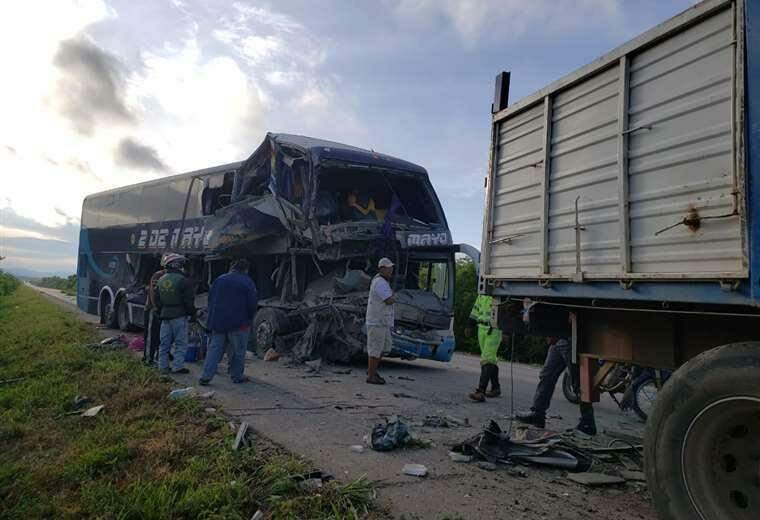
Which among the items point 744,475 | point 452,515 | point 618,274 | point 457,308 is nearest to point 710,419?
point 744,475

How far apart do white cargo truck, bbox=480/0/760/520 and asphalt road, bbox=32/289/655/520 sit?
0.72m

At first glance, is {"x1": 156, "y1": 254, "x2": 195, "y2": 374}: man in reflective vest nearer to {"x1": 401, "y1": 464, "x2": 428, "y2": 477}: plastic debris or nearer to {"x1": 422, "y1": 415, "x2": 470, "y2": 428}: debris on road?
{"x1": 422, "y1": 415, "x2": 470, "y2": 428}: debris on road

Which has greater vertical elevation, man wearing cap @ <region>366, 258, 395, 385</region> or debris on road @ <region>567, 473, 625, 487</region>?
man wearing cap @ <region>366, 258, 395, 385</region>

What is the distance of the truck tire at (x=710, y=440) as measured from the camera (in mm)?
2357

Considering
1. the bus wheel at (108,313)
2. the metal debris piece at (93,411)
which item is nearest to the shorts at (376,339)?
the metal debris piece at (93,411)

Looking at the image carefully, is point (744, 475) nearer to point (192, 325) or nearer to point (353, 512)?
point (353, 512)

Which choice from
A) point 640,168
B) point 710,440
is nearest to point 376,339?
point 640,168

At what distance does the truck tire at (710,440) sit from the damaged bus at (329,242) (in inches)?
242

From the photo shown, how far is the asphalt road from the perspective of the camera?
10.6 feet

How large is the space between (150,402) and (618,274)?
4482mm

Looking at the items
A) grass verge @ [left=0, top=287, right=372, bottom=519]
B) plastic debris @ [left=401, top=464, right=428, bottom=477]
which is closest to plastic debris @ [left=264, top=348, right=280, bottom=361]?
grass verge @ [left=0, top=287, right=372, bottom=519]

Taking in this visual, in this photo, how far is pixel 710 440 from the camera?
2.49m

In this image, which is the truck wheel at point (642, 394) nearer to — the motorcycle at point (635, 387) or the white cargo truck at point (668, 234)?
the motorcycle at point (635, 387)

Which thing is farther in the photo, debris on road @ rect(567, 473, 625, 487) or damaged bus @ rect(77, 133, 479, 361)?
damaged bus @ rect(77, 133, 479, 361)
